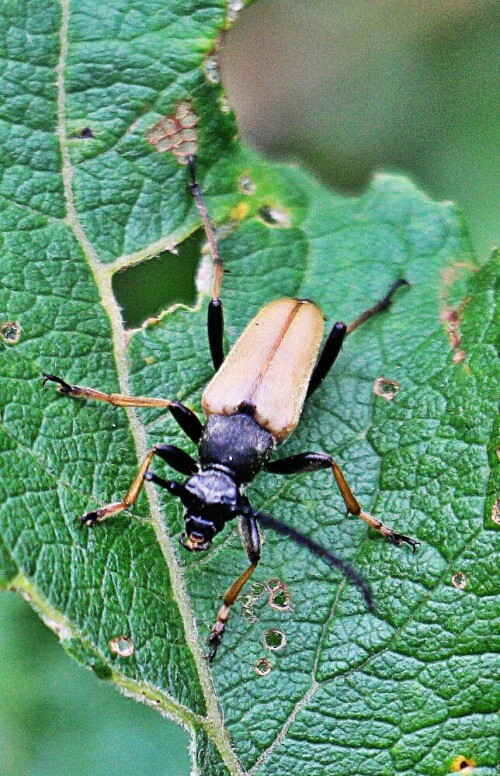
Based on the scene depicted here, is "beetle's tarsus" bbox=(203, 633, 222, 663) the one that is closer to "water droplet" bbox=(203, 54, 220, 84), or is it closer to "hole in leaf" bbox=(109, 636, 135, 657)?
"hole in leaf" bbox=(109, 636, 135, 657)

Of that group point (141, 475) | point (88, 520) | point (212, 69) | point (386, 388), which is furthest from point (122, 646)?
point (212, 69)

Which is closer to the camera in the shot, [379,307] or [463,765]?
[463,765]

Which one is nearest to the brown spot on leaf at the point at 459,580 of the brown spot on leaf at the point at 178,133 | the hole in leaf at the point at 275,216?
the hole in leaf at the point at 275,216

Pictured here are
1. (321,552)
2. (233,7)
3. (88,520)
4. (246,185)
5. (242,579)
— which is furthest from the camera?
(246,185)

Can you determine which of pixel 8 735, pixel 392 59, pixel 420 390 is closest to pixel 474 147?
pixel 392 59

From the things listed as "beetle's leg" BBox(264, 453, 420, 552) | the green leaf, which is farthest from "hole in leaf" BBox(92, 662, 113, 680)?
"beetle's leg" BBox(264, 453, 420, 552)

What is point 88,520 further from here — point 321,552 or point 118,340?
point 321,552
